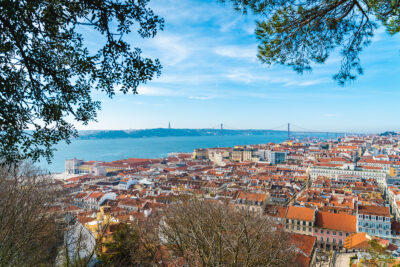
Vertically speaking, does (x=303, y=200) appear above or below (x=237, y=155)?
above

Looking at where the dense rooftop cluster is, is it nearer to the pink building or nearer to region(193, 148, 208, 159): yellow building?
the pink building

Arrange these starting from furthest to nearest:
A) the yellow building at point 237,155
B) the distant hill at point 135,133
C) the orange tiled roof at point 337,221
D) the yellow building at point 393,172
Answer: the distant hill at point 135,133 < the yellow building at point 237,155 < the yellow building at point 393,172 < the orange tiled roof at point 337,221

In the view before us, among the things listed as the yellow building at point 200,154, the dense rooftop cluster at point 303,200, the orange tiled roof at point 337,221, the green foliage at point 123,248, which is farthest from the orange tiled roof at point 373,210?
the yellow building at point 200,154

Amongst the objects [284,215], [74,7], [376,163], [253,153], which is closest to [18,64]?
[74,7]

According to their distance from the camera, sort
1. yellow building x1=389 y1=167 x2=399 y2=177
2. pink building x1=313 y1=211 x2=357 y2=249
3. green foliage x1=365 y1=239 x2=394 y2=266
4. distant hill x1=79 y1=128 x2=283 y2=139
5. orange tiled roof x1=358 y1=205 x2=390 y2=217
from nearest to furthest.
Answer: green foliage x1=365 y1=239 x2=394 y2=266, pink building x1=313 y1=211 x2=357 y2=249, orange tiled roof x1=358 y1=205 x2=390 y2=217, yellow building x1=389 y1=167 x2=399 y2=177, distant hill x1=79 y1=128 x2=283 y2=139

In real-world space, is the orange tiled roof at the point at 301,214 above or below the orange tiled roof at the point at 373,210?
below

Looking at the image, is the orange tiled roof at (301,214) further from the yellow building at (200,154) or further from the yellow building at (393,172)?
the yellow building at (200,154)

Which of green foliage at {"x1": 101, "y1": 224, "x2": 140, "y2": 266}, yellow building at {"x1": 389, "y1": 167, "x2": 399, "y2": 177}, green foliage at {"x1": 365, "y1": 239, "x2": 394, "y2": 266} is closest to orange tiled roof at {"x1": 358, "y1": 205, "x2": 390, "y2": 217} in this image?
green foliage at {"x1": 365, "y1": 239, "x2": 394, "y2": 266}

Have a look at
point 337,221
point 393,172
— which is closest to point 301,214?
point 337,221

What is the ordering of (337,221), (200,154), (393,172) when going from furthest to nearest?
(200,154), (393,172), (337,221)

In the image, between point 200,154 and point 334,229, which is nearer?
point 334,229

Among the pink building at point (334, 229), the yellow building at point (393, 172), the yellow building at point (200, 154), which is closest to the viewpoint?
the pink building at point (334, 229)

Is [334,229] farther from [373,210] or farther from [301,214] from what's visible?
[373,210]
